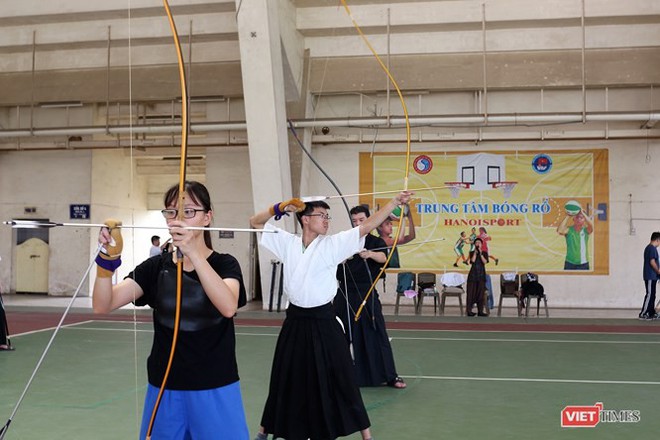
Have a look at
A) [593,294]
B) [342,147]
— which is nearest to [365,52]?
[342,147]

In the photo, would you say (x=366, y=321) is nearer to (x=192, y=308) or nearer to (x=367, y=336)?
(x=367, y=336)

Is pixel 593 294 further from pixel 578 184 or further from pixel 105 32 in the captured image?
pixel 105 32

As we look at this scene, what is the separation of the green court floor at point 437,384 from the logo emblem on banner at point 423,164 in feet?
18.2

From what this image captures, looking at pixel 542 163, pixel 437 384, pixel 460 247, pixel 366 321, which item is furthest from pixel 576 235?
pixel 366 321

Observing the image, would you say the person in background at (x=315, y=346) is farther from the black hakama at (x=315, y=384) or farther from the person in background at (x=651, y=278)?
the person in background at (x=651, y=278)

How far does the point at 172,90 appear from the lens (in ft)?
49.3

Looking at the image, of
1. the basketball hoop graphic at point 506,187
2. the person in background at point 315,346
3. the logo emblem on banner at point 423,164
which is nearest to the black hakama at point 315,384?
the person in background at point 315,346

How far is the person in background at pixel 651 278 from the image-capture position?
12336 mm

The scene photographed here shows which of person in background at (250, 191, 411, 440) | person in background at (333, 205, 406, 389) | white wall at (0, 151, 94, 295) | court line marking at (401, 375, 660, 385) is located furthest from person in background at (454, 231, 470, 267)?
person in background at (250, 191, 411, 440)

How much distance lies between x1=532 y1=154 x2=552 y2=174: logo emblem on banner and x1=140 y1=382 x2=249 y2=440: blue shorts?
13.2m

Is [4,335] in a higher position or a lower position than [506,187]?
lower

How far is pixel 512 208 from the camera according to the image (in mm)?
14812

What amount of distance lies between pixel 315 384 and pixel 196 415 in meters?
1.72

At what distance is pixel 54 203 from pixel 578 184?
457 inches
